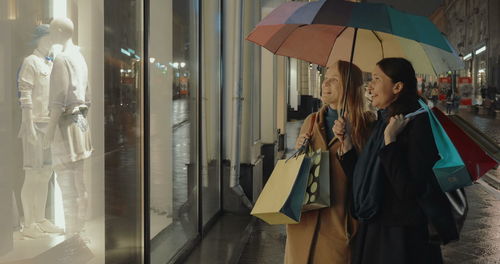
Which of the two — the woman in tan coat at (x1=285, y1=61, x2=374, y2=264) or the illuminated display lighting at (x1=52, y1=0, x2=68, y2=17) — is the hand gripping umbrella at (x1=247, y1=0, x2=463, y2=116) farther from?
the illuminated display lighting at (x1=52, y1=0, x2=68, y2=17)

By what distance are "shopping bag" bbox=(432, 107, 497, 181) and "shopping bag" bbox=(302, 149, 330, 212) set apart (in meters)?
0.70

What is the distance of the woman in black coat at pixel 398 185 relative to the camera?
2.78 meters

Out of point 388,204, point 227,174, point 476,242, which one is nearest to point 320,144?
point 388,204

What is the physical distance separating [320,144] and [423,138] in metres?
0.82

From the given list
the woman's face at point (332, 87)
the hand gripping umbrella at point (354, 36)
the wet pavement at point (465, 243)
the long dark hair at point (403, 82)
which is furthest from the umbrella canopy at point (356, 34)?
the wet pavement at point (465, 243)

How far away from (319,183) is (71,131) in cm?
144

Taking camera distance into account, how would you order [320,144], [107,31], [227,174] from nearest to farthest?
1. [320,144]
2. [107,31]
3. [227,174]

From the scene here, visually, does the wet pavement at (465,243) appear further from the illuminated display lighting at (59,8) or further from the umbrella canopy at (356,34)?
the illuminated display lighting at (59,8)

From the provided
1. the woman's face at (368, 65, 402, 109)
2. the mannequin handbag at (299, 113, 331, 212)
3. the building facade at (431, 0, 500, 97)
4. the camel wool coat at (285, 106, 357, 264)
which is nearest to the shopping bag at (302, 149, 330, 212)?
the mannequin handbag at (299, 113, 331, 212)

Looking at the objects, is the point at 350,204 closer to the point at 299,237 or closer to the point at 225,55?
the point at 299,237

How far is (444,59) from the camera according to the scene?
10.6 feet

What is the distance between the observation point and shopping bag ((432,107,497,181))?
2707 mm

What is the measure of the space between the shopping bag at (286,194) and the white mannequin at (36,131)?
1.09 meters

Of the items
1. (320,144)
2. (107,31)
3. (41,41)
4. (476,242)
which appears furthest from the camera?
(476,242)
